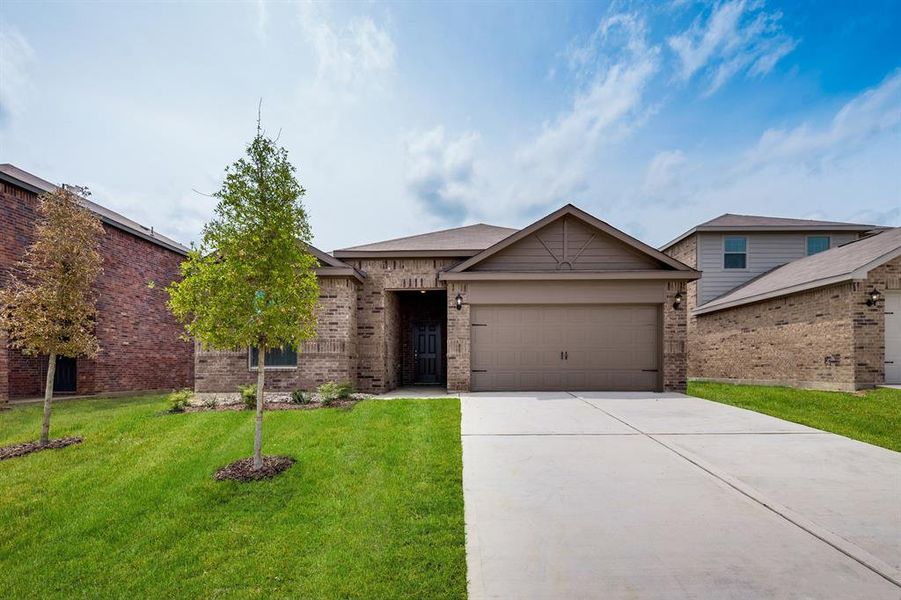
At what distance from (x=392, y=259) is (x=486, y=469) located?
7.55m

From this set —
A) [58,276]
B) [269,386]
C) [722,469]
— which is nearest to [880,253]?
[722,469]

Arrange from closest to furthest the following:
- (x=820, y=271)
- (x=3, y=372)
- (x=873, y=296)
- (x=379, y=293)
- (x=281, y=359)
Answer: (x=3, y=372), (x=873, y=296), (x=281, y=359), (x=379, y=293), (x=820, y=271)

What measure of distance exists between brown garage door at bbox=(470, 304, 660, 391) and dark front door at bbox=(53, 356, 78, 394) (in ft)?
42.6

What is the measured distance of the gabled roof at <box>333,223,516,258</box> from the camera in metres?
11.1

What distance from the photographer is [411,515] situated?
3.82m

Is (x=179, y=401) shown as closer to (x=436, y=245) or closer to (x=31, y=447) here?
(x=31, y=447)

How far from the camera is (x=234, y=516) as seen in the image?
4016mm

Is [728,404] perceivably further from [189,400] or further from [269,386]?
[189,400]

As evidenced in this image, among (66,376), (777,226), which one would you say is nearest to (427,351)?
(66,376)

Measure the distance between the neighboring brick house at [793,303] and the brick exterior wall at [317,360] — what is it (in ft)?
43.8

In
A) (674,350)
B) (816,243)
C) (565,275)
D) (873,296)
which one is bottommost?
(674,350)

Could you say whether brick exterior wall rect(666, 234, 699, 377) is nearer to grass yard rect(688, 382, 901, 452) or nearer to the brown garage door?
grass yard rect(688, 382, 901, 452)

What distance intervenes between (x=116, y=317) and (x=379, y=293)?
30.0 ft

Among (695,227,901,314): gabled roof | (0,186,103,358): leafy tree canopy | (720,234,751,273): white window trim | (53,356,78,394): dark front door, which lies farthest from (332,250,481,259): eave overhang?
(720,234,751,273): white window trim
